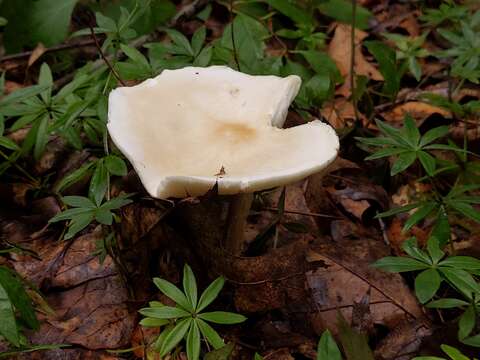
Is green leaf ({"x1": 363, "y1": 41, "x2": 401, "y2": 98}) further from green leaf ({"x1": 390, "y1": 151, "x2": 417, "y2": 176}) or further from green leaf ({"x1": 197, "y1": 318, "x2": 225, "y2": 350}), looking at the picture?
green leaf ({"x1": 197, "y1": 318, "x2": 225, "y2": 350})

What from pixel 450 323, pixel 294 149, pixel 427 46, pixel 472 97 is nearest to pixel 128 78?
pixel 294 149

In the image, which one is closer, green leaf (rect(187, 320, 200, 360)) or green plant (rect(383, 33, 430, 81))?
green leaf (rect(187, 320, 200, 360))

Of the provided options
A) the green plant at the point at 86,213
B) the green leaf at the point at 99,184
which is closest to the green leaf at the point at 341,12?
the green leaf at the point at 99,184

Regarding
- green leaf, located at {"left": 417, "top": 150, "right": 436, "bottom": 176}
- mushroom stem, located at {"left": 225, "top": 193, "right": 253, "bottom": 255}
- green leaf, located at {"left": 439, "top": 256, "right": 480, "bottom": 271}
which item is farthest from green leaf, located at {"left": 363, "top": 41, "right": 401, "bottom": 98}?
green leaf, located at {"left": 439, "top": 256, "right": 480, "bottom": 271}

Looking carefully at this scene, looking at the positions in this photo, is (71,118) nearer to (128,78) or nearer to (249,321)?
(128,78)

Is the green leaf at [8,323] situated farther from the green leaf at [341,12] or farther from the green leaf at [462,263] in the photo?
the green leaf at [341,12]

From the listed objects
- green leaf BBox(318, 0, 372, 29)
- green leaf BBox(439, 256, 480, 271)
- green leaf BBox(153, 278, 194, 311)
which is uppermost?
green leaf BBox(439, 256, 480, 271)
